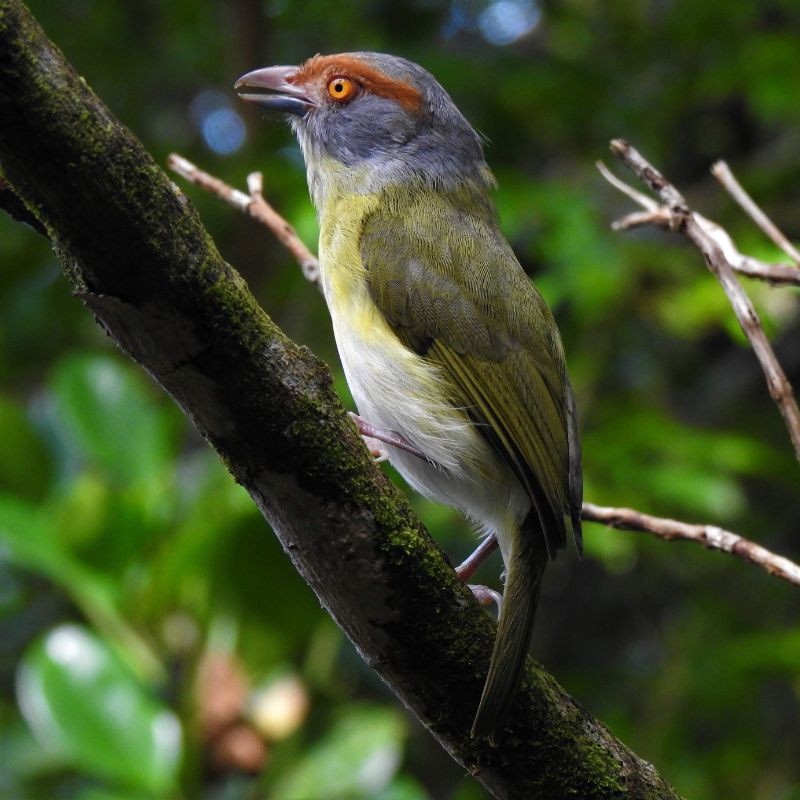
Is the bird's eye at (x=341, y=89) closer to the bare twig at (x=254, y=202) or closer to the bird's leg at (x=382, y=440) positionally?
the bare twig at (x=254, y=202)

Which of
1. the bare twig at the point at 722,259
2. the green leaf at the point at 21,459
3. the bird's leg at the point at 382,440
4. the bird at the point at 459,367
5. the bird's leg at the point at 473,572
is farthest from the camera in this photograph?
the green leaf at the point at 21,459

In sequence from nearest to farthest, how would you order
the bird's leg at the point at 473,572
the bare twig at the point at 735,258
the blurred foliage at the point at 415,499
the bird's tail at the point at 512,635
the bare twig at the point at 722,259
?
the bird's tail at the point at 512,635, the bare twig at the point at 722,259, the bare twig at the point at 735,258, the bird's leg at the point at 473,572, the blurred foliage at the point at 415,499

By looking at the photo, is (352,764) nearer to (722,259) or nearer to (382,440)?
(382,440)

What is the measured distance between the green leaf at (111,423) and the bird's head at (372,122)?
1130 millimetres

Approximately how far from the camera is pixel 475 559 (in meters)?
2.63

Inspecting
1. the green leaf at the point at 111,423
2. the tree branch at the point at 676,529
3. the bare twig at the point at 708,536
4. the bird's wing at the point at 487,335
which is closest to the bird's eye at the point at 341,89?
the bird's wing at the point at 487,335

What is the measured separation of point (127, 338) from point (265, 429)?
0.84 ft

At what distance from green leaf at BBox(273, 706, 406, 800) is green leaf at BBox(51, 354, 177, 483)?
3.78ft

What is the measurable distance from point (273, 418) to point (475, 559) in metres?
1.01

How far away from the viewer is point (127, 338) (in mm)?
1666

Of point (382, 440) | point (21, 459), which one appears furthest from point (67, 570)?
point (382, 440)

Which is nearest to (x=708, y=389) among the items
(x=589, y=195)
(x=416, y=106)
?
(x=589, y=195)

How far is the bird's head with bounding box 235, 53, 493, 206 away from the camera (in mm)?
3455

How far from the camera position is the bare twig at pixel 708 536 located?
7.00ft
